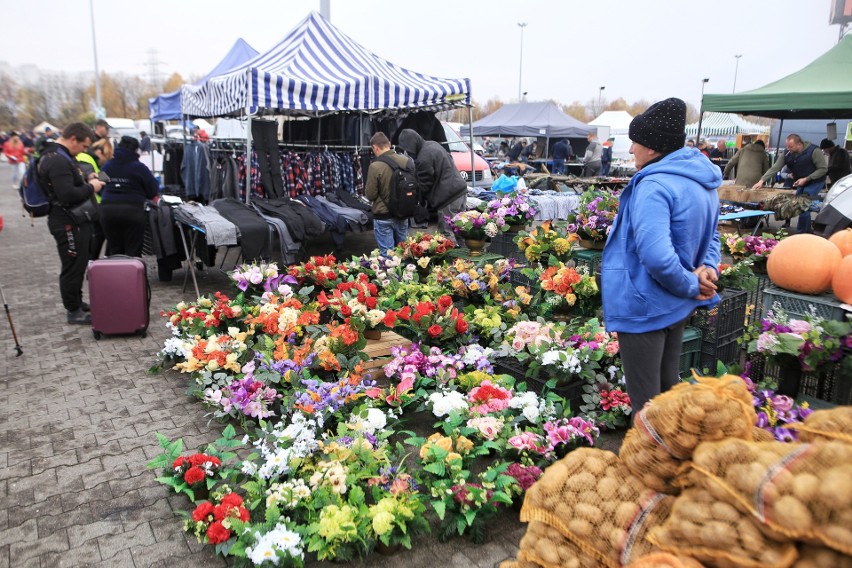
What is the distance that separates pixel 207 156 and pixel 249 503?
26.3ft

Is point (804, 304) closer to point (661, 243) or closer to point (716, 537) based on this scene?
point (661, 243)

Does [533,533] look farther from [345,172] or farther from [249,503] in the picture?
[345,172]

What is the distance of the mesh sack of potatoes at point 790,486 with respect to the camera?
122cm

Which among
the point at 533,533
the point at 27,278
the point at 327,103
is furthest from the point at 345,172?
the point at 533,533

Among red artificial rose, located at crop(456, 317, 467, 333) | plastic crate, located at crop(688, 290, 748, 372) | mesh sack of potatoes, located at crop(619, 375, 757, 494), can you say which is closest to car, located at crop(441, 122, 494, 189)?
red artificial rose, located at crop(456, 317, 467, 333)

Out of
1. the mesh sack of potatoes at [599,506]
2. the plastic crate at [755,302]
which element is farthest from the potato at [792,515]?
the plastic crate at [755,302]

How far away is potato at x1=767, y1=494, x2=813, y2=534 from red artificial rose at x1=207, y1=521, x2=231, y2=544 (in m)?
2.17

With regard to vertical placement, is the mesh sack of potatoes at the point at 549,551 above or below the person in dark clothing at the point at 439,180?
below

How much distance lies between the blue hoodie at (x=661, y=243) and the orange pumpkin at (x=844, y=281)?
4.76 feet

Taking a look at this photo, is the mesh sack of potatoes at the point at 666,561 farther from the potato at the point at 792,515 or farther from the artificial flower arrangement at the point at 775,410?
the artificial flower arrangement at the point at 775,410

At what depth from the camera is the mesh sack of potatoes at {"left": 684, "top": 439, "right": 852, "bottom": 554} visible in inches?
47.9

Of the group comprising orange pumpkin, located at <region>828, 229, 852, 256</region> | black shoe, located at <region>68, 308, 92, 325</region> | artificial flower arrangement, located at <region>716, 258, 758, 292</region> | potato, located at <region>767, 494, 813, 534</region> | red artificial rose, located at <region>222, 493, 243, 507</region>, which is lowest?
black shoe, located at <region>68, 308, 92, 325</region>

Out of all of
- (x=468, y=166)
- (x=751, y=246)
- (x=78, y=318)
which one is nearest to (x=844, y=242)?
(x=751, y=246)

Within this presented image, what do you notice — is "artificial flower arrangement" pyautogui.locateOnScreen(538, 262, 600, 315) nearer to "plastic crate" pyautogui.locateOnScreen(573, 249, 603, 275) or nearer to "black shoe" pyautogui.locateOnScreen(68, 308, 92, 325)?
"plastic crate" pyautogui.locateOnScreen(573, 249, 603, 275)
